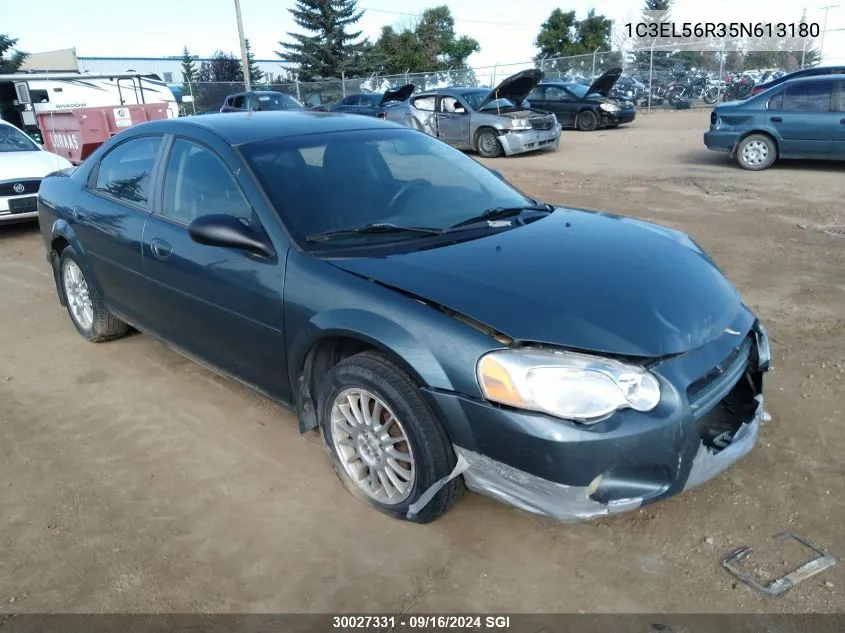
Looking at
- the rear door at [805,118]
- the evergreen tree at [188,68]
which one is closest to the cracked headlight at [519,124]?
the rear door at [805,118]

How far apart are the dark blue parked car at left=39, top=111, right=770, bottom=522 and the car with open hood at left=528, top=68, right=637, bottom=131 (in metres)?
16.9

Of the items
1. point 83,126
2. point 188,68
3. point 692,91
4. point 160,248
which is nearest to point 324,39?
point 188,68

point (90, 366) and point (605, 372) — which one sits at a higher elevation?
point (605, 372)

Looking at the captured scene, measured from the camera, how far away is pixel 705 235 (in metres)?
7.39

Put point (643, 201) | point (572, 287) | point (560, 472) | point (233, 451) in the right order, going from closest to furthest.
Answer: point (560, 472)
point (572, 287)
point (233, 451)
point (643, 201)

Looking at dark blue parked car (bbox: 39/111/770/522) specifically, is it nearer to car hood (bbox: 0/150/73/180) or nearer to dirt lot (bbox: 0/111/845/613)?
dirt lot (bbox: 0/111/845/613)

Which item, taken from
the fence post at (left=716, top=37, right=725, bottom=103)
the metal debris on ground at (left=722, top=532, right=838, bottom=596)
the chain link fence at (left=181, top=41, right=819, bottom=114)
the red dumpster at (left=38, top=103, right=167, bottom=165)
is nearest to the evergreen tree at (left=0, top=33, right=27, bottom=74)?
the chain link fence at (left=181, top=41, right=819, bottom=114)

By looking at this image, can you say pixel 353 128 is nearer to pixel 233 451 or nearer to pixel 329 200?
pixel 329 200

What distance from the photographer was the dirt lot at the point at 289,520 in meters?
2.58

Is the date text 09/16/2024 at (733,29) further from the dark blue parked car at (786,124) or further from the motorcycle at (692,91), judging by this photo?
the dark blue parked car at (786,124)

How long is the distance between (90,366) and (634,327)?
3.77m

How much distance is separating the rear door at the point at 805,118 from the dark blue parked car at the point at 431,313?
903cm

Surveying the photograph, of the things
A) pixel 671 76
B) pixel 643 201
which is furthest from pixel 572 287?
pixel 671 76

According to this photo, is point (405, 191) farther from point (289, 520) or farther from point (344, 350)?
point (289, 520)
